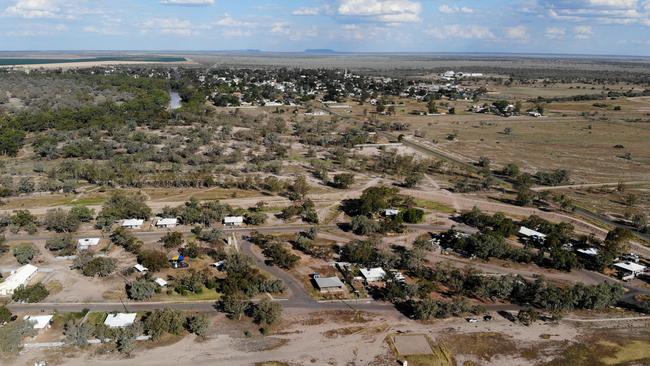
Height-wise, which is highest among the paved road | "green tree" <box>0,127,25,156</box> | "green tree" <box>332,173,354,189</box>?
"green tree" <box>0,127,25,156</box>

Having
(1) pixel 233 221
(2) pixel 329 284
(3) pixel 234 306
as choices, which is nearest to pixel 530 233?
(2) pixel 329 284

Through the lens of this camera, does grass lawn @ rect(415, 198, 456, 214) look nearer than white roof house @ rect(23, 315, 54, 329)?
No

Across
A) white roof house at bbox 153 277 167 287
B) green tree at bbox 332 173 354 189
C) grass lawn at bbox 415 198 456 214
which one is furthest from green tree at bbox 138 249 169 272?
grass lawn at bbox 415 198 456 214

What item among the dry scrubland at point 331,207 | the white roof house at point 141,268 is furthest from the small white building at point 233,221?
the white roof house at point 141,268

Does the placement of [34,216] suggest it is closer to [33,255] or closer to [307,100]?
[33,255]

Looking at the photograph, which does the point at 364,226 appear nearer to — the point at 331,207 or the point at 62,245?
the point at 331,207

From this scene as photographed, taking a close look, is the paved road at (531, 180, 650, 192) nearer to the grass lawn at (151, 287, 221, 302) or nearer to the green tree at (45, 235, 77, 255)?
the grass lawn at (151, 287, 221, 302)
